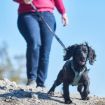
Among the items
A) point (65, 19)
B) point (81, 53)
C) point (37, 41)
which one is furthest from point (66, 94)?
point (65, 19)

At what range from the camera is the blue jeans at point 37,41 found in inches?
480

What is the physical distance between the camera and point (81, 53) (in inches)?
447

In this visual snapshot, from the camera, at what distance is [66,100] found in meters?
11.3

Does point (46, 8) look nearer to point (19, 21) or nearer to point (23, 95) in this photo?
point (19, 21)

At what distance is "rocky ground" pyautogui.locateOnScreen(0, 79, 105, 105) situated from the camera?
11219 millimetres

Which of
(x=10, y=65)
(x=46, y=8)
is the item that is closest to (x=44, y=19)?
(x=46, y=8)

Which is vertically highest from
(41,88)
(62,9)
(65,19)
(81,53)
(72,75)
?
(62,9)

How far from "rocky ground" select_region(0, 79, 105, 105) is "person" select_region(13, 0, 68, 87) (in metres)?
0.31

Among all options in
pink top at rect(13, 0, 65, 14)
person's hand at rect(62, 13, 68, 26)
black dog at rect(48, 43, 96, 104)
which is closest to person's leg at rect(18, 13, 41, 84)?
pink top at rect(13, 0, 65, 14)

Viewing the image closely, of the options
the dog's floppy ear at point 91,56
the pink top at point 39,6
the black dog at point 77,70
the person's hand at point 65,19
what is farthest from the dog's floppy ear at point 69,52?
the pink top at point 39,6

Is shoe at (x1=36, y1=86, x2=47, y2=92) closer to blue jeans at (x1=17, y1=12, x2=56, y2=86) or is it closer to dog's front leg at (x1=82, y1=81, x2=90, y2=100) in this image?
blue jeans at (x1=17, y1=12, x2=56, y2=86)

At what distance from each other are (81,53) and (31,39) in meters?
1.18

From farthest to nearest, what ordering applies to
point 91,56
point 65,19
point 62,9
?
point 62,9 → point 65,19 → point 91,56

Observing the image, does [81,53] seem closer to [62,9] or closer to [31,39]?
[31,39]
